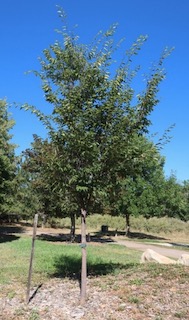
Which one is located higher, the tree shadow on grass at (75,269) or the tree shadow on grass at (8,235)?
the tree shadow on grass at (8,235)

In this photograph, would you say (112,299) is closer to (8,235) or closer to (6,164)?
(6,164)

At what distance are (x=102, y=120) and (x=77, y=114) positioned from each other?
1.82ft

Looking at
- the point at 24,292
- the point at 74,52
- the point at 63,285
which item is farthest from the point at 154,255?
the point at 74,52

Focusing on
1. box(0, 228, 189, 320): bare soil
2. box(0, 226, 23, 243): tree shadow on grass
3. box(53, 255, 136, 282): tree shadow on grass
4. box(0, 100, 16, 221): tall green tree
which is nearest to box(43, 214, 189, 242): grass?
box(0, 226, 23, 243): tree shadow on grass

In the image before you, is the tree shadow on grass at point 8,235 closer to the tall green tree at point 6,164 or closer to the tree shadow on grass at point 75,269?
the tall green tree at point 6,164

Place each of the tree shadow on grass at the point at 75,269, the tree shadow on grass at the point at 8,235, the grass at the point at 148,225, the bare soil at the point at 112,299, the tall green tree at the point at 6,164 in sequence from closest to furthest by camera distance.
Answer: the bare soil at the point at 112,299
the tree shadow on grass at the point at 75,269
the tall green tree at the point at 6,164
the tree shadow on grass at the point at 8,235
the grass at the point at 148,225

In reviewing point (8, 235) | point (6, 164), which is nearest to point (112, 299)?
point (6, 164)

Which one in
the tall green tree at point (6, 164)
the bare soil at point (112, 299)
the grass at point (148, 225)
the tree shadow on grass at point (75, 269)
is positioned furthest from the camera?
the grass at point (148, 225)

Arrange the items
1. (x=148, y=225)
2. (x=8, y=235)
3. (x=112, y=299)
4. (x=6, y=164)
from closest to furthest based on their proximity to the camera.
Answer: (x=112, y=299), (x=6, y=164), (x=8, y=235), (x=148, y=225)

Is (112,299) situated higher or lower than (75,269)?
lower

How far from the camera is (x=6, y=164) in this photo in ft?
75.0

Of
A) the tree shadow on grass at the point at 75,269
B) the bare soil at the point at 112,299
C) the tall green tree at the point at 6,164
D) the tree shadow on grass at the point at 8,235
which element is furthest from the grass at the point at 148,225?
the bare soil at the point at 112,299

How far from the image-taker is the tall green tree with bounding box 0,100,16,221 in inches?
899

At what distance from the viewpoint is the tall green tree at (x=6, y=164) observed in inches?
899
